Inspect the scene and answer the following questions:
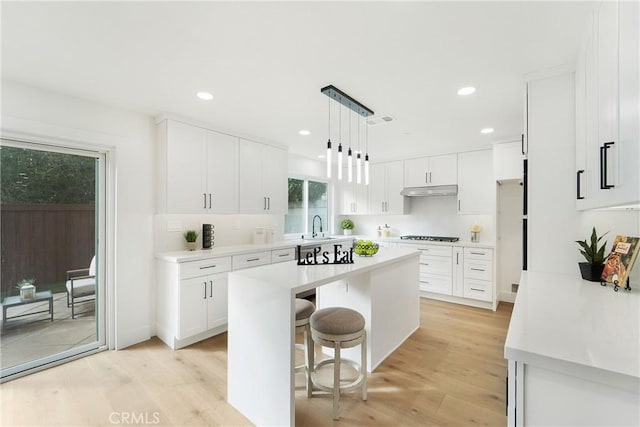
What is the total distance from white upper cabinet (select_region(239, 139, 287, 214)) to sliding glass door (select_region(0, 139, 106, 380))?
152 centimetres

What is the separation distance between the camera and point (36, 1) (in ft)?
4.75

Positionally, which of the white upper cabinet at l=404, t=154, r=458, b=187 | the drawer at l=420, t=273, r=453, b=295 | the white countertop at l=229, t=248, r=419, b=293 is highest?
the white upper cabinet at l=404, t=154, r=458, b=187

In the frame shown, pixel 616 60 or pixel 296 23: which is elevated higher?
pixel 296 23

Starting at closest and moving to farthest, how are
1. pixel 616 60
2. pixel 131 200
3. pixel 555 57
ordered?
pixel 616 60, pixel 555 57, pixel 131 200

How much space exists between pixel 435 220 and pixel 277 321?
422 cm

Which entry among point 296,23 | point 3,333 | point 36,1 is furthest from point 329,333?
point 3,333

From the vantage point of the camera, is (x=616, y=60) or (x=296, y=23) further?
(x=296, y=23)

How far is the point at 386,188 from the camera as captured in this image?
17.7ft

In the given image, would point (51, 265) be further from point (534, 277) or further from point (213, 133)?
point (534, 277)

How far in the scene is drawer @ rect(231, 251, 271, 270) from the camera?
11.1 ft

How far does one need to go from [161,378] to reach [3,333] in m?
1.44

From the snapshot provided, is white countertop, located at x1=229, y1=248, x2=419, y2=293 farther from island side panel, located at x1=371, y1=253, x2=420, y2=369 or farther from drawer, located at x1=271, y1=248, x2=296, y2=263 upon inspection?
drawer, located at x1=271, y1=248, x2=296, y2=263

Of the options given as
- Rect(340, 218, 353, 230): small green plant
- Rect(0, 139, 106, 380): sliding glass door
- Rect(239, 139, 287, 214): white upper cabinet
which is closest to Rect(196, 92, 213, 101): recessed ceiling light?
Rect(239, 139, 287, 214): white upper cabinet

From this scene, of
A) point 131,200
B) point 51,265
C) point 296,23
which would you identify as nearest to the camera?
point 296,23
